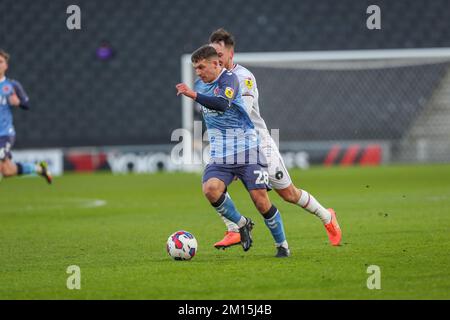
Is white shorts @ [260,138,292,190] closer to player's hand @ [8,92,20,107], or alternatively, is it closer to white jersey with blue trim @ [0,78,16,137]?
player's hand @ [8,92,20,107]

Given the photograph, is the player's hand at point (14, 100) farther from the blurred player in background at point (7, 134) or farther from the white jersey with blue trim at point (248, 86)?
the white jersey with blue trim at point (248, 86)

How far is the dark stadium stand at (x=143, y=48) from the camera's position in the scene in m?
25.6

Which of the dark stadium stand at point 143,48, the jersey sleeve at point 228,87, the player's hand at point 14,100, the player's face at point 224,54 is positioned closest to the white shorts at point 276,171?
the jersey sleeve at point 228,87

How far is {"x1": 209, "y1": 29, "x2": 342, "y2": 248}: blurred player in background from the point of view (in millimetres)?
8305

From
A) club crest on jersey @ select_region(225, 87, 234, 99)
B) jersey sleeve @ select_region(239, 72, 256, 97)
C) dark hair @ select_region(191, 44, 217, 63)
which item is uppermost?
dark hair @ select_region(191, 44, 217, 63)

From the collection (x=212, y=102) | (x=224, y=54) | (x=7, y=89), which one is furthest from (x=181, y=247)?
(x=7, y=89)

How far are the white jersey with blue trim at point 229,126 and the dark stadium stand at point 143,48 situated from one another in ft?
56.7

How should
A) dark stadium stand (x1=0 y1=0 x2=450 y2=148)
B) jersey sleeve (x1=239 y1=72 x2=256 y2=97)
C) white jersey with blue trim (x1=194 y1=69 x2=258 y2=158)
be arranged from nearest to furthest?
white jersey with blue trim (x1=194 y1=69 x2=258 y2=158), jersey sleeve (x1=239 y1=72 x2=256 y2=97), dark stadium stand (x1=0 y1=0 x2=450 y2=148)

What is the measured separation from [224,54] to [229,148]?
3.58 ft

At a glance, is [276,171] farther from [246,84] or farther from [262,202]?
[246,84]

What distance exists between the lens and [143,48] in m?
27.0

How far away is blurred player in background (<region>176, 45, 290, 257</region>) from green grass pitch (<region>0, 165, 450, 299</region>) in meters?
0.34

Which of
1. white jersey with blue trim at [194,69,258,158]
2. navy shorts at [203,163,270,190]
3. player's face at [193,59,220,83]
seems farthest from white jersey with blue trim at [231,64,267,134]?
navy shorts at [203,163,270,190]
